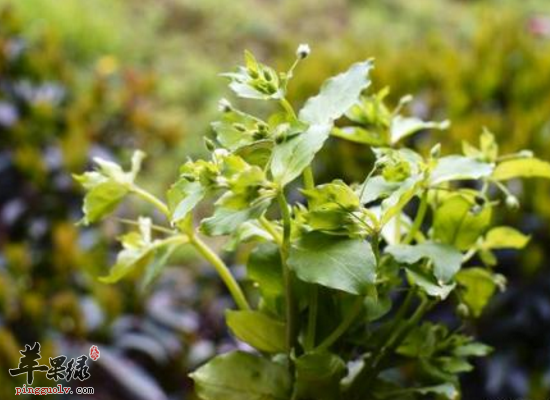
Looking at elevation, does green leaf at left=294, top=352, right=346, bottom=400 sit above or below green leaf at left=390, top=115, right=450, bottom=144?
below

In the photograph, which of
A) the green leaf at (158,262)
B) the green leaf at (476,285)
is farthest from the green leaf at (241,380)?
the green leaf at (476,285)

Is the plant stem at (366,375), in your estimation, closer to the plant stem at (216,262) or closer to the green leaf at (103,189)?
the plant stem at (216,262)

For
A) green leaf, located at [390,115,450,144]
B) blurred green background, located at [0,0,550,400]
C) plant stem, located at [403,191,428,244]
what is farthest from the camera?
blurred green background, located at [0,0,550,400]

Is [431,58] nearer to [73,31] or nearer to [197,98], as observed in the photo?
[197,98]

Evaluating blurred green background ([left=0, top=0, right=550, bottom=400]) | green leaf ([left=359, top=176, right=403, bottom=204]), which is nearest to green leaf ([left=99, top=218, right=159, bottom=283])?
green leaf ([left=359, top=176, right=403, bottom=204])

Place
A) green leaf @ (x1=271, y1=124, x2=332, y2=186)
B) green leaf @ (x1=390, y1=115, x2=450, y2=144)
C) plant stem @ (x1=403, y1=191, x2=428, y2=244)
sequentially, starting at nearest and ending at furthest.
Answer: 1. green leaf @ (x1=271, y1=124, x2=332, y2=186)
2. plant stem @ (x1=403, y1=191, x2=428, y2=244)
3. green leaf @ (x1=390, y1=115, x2=450, y2=144)

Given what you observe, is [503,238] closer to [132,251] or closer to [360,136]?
[360,136]

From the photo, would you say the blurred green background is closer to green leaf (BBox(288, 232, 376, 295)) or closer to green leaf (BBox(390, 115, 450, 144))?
green leaf (BBox(390, 115, 450, 144))

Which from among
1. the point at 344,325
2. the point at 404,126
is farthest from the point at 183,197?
the point at 404,126
